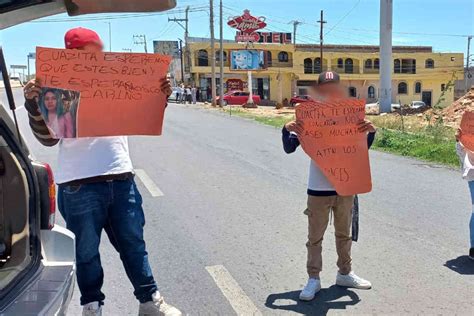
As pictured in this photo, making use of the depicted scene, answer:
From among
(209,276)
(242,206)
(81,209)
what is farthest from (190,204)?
(81,209)

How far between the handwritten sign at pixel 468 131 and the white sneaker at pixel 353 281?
1.73 metres

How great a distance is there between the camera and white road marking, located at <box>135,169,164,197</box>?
7535 millimetres

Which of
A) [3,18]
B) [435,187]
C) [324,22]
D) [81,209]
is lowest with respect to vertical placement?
[435,187]

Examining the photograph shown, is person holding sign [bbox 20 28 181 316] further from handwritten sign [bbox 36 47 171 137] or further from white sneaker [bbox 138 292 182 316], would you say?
white sneaker [bbox 138 292 182 316]

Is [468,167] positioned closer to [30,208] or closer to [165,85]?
[165,85]

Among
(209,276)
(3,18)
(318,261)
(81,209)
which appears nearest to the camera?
A: (3,18)

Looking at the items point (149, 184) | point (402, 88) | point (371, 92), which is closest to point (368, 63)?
point (371, 92)

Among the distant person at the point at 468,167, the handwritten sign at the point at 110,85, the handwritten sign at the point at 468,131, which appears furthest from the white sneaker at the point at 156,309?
the handwritten sign at the point at 468,131

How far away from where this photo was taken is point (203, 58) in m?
57.1

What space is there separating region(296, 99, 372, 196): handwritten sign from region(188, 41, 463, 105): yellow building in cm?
5146

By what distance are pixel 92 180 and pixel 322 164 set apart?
169 cm

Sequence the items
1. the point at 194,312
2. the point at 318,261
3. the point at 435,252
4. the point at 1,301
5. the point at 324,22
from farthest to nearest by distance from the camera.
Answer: the point at 324,22 < the point at 435,252 < the point at 318,261 < the point at 194,312 < the point at 1,301

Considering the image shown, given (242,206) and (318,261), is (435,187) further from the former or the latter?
(318,261)

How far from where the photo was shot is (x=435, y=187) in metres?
8.05
